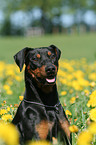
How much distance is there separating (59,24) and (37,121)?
65652 millimetres

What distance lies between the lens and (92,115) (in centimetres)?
205

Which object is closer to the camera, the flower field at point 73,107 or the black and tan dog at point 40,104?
the flower field at point 73,107

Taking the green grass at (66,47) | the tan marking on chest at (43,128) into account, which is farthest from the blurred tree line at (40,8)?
the tan marking on chest at (43,128)

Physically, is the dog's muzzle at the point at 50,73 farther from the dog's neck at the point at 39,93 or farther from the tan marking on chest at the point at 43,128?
the tan marking on chest at the point at 43,128

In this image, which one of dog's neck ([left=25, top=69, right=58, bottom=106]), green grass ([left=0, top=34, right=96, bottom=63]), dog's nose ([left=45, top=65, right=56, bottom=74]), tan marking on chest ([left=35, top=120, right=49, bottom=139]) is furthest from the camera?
green grass ([left=0, top=34, right=96, bottom=63])

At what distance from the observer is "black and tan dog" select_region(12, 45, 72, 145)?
93.7 inches

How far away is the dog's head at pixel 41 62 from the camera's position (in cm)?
250

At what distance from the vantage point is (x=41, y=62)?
8.68 ft

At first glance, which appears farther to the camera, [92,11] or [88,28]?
[88,28]

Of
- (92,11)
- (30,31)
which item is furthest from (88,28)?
(30,31)

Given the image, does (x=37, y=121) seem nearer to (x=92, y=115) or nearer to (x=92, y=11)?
(x=92, y=115)

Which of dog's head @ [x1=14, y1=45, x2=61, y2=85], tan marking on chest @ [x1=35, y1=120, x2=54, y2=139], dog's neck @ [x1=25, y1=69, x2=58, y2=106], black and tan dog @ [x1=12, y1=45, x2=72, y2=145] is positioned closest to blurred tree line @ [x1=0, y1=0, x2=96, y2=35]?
dog's head @ [x1=14, y1=45, x2=61, y2=85]

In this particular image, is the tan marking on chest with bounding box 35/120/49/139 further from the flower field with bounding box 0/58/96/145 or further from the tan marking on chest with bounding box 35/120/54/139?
the flower field with bounding box 0/58/96/145

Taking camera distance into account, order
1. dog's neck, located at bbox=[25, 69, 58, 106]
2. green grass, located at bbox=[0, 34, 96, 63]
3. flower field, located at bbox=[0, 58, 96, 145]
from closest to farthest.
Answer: flower field, located at bbox=[0, 58, 96, 145] → dog's neck, located at bbox=[25, 69, 58, 106] → green grass, located at bbox=[0, 34, 96, 63]
